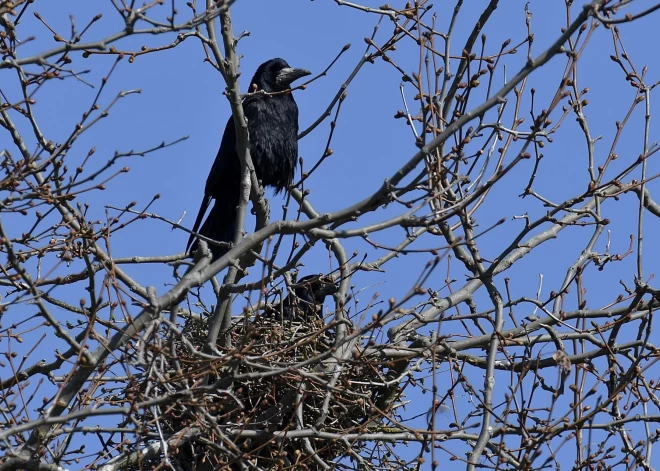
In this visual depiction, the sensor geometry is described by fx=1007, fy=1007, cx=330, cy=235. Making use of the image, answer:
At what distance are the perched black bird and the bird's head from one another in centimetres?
204

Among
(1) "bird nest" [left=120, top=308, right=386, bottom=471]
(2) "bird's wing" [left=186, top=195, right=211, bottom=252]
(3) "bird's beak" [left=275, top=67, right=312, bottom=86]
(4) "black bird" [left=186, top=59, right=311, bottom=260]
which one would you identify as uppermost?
(3) "bird's beak" [left=275, top=67, right=312, bottom=86]

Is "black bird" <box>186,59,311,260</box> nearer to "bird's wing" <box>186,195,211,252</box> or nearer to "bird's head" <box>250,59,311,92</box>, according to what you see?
"bird's wing" <box>186,195,211,252</box>

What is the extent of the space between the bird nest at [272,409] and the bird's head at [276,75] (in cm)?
280

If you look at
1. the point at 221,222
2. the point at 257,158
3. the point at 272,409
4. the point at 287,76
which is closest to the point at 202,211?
the point at 221,222

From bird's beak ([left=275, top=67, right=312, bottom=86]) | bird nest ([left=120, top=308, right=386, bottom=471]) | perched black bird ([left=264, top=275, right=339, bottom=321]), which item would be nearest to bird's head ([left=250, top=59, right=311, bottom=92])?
bird's beak ([left=275, top=67, right=312, bottom=86])

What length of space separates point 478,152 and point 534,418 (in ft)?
4.73

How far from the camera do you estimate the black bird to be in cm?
807

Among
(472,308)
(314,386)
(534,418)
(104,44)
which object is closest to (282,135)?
(472,308)

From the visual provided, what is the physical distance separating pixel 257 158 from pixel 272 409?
3174 millimetres

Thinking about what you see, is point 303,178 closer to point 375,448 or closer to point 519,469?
point 519,469

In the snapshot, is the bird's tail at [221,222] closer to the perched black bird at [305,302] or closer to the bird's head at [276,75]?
the perched black bird at [305,302]

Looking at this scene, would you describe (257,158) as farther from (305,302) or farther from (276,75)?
(305,302)

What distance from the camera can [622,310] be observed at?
5.85 m

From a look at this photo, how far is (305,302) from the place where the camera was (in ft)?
21.0
